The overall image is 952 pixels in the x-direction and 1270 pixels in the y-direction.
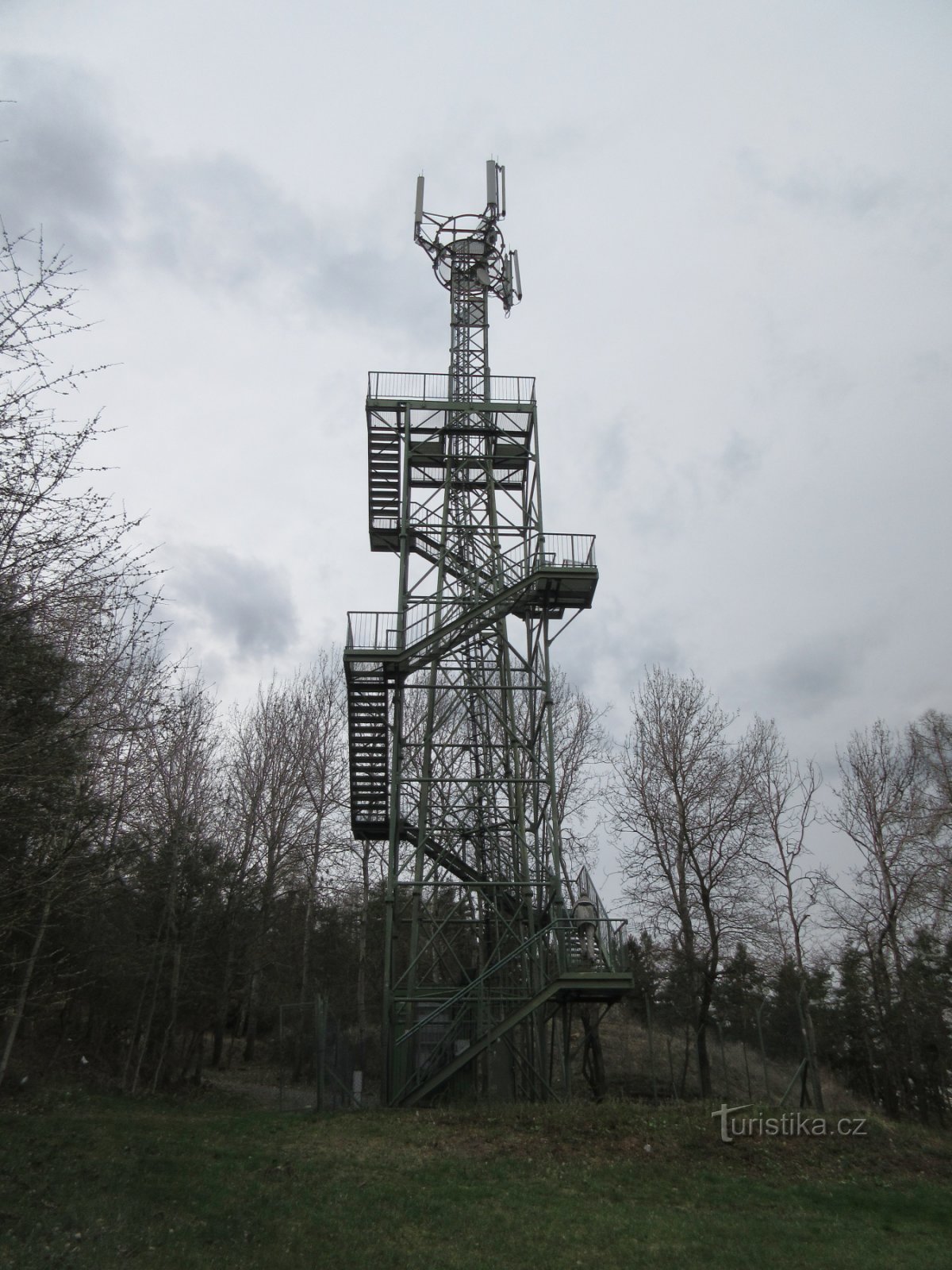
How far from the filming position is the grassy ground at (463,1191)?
9602 millimetres

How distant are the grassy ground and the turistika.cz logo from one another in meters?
0.22

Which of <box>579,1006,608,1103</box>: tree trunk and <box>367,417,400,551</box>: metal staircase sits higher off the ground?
<box>367,417,400,551</box>: metal staircase

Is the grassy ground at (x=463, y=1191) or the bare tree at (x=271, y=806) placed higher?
the bare tree at (x=271, y=806)

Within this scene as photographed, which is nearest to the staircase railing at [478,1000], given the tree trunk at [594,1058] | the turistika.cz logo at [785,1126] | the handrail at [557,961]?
the handrail at [557,961]

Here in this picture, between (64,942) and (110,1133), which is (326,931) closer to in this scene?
(64,942)

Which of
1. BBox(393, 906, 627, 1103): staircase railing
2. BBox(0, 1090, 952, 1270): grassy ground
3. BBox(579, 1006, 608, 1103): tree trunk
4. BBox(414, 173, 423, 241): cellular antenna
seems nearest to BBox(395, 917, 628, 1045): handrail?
BBox(393, 906, 627, 1103): staircase railing

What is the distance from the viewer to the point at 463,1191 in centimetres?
1170

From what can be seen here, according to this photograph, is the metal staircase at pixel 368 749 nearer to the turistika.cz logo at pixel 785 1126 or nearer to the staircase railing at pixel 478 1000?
the staircase railing at pixel 478 1000

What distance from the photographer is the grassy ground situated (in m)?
9.60

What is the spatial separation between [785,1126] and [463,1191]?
5.99m

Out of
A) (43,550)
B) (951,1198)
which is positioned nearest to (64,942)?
(43,550)

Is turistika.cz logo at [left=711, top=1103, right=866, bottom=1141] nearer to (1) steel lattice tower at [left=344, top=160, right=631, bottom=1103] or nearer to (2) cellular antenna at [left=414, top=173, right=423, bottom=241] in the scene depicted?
(1) steel lattice tower at [left=344, top=160, right=631, bottom=1103]

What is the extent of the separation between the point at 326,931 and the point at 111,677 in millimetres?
23377

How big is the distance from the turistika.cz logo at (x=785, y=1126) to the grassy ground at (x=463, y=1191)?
8.5 inches
